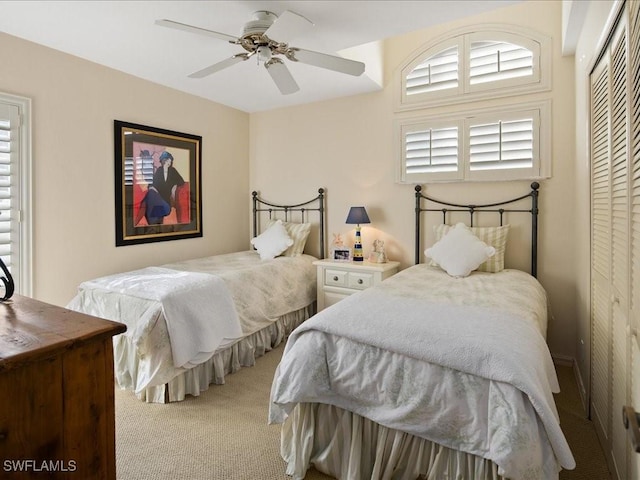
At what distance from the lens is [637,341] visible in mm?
1367

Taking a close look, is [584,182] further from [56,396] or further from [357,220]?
[56,396]

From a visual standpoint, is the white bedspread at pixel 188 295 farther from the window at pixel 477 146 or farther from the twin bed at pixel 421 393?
the window at pixel 477 146

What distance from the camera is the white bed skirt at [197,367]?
8.44 ft

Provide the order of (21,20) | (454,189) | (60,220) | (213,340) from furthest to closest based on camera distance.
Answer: (454,189), (60,220), (213,340), (21,20)

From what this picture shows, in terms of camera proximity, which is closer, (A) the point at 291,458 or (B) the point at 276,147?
(A) the point at 291,458

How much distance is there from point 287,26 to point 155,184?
2346 millimetres

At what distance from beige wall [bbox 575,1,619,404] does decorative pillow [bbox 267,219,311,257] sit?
8.37 ft

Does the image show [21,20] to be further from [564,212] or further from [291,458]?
[564,212]

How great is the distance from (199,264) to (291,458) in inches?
86.4

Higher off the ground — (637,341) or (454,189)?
(454,189)

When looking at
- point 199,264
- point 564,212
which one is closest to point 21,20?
point 199,264

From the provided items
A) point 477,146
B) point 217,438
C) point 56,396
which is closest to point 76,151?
point 217,438

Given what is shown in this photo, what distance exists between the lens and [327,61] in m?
2.41

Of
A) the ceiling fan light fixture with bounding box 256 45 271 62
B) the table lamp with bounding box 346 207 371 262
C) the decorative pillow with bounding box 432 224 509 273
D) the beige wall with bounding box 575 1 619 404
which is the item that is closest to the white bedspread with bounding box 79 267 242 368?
the table lamp with bounding box 346 207 371 262
